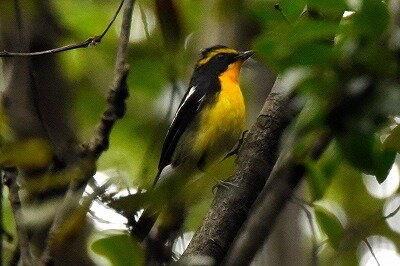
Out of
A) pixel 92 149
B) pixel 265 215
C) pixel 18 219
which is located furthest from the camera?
pixel 92 149

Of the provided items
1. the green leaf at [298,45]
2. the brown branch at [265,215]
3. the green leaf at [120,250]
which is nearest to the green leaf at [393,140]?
the green leaf at [298,45]

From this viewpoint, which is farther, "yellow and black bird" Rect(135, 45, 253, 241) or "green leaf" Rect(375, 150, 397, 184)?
"yellow and black bird" Rect(135, 45, 253, 241)

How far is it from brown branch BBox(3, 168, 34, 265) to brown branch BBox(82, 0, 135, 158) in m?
0.22

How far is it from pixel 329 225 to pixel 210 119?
2.94 metres

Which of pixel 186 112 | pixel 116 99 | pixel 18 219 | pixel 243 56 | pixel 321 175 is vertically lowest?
pixel 18 219

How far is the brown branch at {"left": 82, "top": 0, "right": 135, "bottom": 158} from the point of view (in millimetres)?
2123

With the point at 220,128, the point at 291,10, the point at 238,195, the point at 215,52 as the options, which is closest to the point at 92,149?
the point at 238,195

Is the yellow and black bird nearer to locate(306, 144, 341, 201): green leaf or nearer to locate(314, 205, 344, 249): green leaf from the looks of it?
locate(314, 205, 344, 249): green leaf

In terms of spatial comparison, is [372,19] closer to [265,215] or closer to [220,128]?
[265,215]

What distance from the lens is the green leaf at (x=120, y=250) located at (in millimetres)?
1182

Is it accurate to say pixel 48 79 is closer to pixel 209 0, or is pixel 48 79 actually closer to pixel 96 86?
pixel 96 86

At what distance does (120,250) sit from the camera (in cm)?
119

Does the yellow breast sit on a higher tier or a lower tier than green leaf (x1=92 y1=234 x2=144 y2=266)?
higher

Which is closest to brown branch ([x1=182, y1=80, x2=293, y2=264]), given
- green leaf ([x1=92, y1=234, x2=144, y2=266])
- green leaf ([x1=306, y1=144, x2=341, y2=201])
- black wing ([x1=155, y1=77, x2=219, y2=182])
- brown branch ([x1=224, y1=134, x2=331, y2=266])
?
green leaf ([x1=306, y1=144, x2=341, y2=201])
